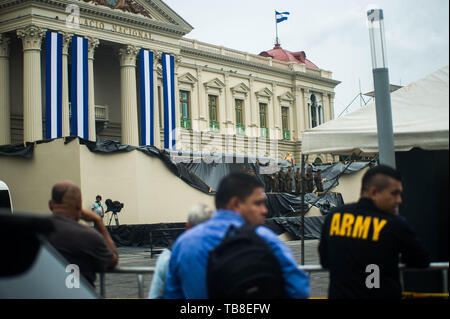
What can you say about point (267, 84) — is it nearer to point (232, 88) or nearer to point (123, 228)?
point (232, 88)

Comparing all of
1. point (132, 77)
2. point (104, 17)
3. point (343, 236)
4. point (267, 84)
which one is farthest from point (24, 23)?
point (343, 236)

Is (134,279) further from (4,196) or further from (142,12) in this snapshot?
(142,12)

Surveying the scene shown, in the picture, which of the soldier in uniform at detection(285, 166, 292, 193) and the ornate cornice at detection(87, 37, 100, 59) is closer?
the soldier in uniform at detection(285, 166, 292, 193)

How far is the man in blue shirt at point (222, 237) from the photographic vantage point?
2553 millimetres

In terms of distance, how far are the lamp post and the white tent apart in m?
0.23

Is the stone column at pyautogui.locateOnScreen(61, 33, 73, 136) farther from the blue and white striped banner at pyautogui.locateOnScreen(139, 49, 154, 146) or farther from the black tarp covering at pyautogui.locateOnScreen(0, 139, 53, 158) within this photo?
the black tarp covering at pyautogui.locateOnScreen(0, 139, 53, 158)

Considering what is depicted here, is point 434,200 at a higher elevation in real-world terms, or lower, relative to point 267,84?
lower

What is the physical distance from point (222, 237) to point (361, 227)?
1156 millimetres

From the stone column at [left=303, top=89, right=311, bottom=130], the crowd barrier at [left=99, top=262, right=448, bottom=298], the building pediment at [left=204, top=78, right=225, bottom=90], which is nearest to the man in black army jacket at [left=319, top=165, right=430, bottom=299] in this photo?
the crowd barrier at [left=99, top=262, right=448, bottom=298]

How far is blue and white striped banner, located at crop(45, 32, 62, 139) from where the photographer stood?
25047 millimetres

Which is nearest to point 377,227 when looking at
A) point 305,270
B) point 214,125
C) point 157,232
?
point 305,270

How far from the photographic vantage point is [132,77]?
31.6 m

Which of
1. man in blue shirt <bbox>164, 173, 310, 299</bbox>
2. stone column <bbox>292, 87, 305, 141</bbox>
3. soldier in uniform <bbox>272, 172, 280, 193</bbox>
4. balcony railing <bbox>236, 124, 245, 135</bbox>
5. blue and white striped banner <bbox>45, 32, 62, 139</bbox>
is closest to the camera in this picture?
man in blue shirt <bbox>164, 173, 310, 299</bbox>
